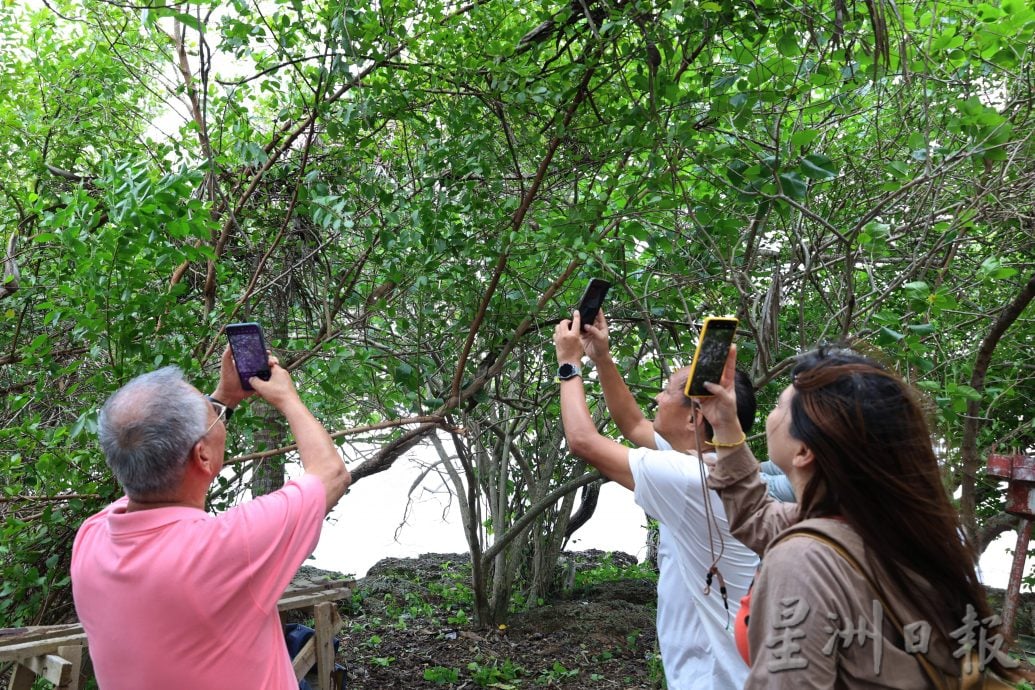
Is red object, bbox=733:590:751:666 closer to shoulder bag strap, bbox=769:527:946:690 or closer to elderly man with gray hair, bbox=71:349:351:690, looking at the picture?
shoulder bag strap, bbox=769:527:946:690

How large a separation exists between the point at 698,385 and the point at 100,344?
1.98 m

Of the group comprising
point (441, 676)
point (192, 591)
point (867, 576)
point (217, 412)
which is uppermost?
point (217, 412)

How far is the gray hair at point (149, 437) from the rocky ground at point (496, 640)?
3759 millimetres

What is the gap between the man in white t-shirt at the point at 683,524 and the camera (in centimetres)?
210

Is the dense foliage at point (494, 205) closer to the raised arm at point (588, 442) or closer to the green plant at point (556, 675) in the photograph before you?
the raised arm at point (588, 442)

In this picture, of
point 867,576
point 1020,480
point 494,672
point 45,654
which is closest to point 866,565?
point 867,576

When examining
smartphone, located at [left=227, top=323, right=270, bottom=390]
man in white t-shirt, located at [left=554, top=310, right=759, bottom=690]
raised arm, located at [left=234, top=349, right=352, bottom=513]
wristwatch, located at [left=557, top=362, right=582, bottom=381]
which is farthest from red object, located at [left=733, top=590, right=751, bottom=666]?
smartphone, located at [left=227, top=323, right=270, bottom=390]

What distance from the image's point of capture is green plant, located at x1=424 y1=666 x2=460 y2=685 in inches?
204

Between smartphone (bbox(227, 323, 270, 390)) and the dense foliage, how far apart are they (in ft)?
1.65

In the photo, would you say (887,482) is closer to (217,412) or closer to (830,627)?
(830,627)

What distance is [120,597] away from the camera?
174 centimetres

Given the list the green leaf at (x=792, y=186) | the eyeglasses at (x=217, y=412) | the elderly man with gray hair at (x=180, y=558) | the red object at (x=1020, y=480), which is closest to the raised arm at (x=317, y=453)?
the elderly man with gray hair at (x=180, y=558)

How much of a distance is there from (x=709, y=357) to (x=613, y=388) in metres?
0.84

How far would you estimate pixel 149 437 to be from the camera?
5.81ft
